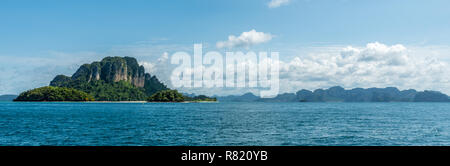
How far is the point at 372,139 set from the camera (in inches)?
1880
